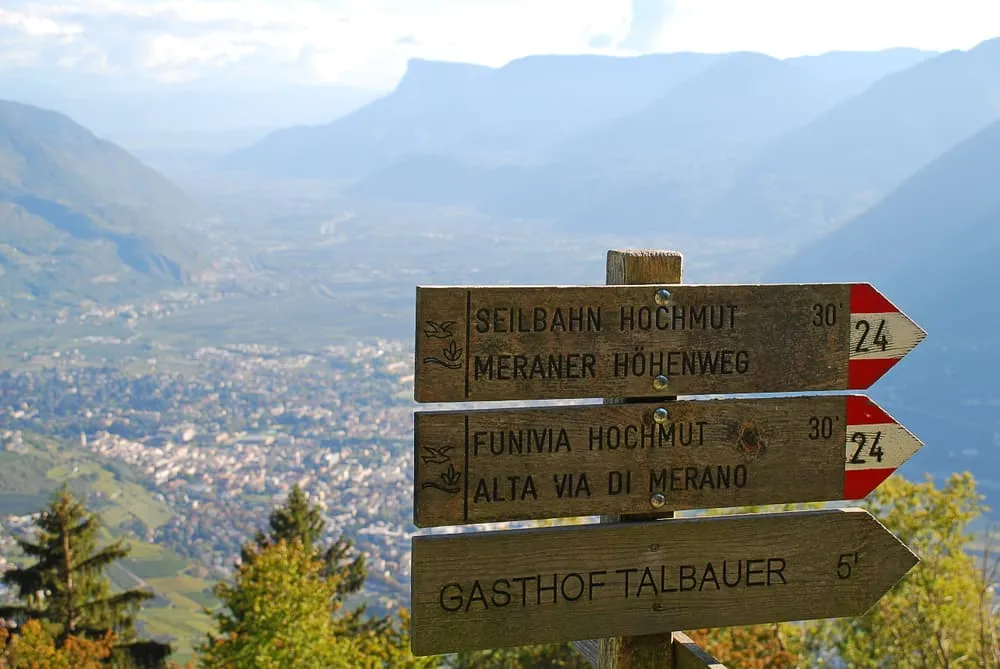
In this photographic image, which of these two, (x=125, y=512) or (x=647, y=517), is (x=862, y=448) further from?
(x=125, y=512)

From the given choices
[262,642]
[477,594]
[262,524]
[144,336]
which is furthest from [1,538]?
[144,336]

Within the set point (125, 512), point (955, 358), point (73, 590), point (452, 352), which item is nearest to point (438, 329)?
point (452, 352)

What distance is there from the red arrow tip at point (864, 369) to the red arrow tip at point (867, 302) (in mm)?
146

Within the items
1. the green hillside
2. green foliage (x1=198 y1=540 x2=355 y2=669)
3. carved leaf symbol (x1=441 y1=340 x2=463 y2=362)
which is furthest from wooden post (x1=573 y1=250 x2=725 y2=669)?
the green hillside

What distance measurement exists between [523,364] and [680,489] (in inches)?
23.4

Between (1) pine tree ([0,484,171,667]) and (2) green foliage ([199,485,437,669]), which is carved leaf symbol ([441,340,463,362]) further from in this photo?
(1) pine tree ([0,484,171,667])

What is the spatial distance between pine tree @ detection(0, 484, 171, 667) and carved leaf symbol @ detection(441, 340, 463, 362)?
17.7 metres

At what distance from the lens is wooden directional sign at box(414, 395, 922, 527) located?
10.3 feet

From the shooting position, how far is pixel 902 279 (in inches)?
7475

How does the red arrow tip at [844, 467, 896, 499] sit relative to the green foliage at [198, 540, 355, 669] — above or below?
above

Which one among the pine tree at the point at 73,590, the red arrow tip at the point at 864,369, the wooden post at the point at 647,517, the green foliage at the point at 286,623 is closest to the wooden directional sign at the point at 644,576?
the wooden post at the point at 647,517

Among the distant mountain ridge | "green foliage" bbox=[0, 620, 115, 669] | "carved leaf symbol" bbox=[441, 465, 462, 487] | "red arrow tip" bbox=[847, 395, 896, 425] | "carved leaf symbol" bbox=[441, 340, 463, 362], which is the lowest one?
"green foliage" bbox=[0, 620, 115, 669]

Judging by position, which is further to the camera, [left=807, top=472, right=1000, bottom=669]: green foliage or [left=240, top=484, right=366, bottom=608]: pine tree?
[left=240, top=484, right=366, bottom=608]: pine tree

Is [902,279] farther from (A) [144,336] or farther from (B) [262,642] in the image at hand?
A: (B) [262,642]
